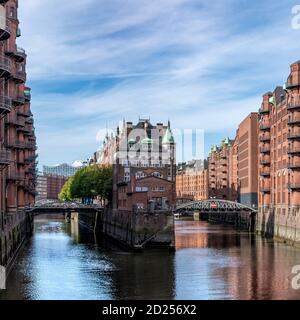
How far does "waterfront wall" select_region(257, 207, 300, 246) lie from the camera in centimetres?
7901

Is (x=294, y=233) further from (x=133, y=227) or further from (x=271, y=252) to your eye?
(x=133, y=227)

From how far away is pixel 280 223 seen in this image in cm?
8881

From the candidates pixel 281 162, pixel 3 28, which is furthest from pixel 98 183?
pixel 3 28

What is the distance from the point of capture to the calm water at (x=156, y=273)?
135ft

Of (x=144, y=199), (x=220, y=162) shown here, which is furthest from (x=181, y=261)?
(x=220, y=162)

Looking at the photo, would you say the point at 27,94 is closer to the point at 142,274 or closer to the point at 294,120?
the point at 294,120

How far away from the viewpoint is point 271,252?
6762 cm

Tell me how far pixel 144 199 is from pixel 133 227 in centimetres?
903

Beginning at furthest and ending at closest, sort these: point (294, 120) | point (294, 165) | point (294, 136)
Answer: point (294, 165) < point (294, 136) < point (294, 120)

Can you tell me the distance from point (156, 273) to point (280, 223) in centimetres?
Result: 4214

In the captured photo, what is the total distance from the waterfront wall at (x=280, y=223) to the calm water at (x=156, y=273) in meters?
5.16

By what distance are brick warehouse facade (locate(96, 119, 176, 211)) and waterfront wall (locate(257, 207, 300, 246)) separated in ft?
51.7

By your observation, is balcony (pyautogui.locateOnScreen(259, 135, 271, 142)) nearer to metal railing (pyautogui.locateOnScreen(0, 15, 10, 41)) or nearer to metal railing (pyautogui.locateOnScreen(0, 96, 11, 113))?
metal railing (pyautogui.locateOnScreen(0, 96, 11, 113))

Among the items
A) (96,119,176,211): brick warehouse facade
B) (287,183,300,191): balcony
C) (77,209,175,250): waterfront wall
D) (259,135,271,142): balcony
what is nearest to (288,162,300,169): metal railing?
(287,183,300,191): balcony
